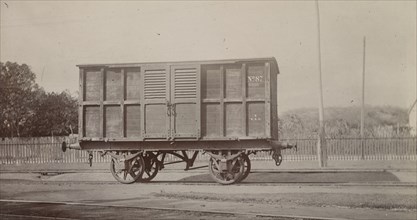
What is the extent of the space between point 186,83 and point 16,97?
3.56 meters

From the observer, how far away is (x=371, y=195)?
12055 mm

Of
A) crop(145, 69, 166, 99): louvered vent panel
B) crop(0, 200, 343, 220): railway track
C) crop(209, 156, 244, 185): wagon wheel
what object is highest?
crop(145, 69, 166, 99): louvered vent panel

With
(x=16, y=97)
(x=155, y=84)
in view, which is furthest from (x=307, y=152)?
(x=16, y=97)

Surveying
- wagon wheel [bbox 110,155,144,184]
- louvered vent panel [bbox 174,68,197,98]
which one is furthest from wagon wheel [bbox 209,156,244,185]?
louvered vent panel [bbox 174,68,197,98]

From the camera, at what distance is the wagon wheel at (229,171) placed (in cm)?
1134

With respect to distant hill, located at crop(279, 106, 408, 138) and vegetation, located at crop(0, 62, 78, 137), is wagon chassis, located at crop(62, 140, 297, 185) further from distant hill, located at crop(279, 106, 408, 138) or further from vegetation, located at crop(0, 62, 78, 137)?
distant hill, located at crop(279, 106, 408, 138)

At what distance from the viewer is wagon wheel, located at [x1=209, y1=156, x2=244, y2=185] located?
37.2ft

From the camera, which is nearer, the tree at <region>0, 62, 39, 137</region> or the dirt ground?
the tree at <region>0, 62, 39, 137</region>

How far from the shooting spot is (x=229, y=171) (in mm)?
11391

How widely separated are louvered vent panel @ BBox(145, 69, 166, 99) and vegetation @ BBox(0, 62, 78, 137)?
5.70 ft

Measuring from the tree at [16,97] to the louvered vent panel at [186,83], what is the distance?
3.00m

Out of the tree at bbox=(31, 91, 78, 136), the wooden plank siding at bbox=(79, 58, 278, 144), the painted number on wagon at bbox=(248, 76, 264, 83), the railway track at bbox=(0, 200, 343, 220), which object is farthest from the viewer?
the painted number on wagon at bbox=(248, 76, 264, 83)

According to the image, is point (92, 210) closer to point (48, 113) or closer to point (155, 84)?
point (155, 84)

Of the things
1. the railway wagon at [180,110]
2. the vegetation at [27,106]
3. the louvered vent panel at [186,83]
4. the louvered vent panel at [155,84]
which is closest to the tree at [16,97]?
the vegetation at [27,106]
